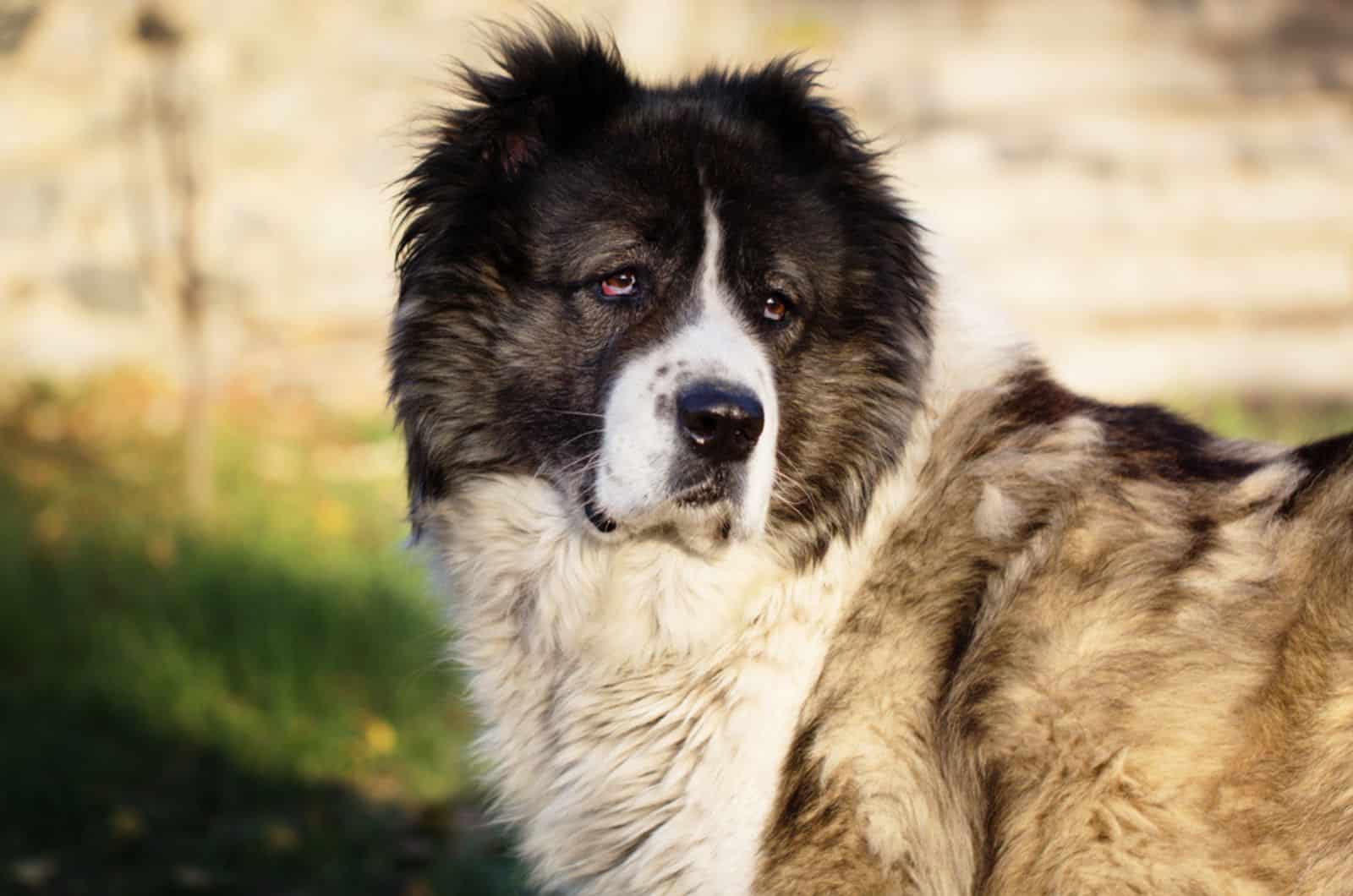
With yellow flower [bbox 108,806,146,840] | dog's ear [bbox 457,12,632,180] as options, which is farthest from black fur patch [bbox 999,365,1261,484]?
yellow flower [bbox 108,806,146,840]

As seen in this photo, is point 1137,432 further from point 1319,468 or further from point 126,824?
point 126,824

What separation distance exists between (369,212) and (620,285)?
6064mm

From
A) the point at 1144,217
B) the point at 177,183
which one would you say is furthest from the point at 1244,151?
the point at 177,183

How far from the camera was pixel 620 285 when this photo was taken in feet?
9.04

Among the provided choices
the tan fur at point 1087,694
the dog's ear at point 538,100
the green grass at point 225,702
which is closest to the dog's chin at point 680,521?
the tan fur at point 1087,694

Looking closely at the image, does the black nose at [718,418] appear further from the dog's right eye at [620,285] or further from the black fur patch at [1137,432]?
the black fur patch at [1137,432]

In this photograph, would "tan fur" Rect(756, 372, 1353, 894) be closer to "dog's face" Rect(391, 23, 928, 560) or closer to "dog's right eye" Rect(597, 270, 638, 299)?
"dog's face" Rect(391, 23, 928, 560)

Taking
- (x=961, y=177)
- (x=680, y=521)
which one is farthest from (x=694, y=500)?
(x=961, y=177)

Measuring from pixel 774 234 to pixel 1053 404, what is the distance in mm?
650

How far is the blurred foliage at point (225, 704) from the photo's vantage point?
4316 mm

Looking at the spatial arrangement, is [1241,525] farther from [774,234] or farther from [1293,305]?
[1293,305]

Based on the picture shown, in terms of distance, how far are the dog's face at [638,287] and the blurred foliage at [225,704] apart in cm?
172

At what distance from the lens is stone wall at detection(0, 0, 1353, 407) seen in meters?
8.19

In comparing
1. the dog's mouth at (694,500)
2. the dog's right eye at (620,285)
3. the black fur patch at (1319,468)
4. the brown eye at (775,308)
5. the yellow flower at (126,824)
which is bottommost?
the yellow flower at (126,824)
